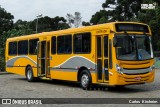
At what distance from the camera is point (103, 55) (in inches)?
649

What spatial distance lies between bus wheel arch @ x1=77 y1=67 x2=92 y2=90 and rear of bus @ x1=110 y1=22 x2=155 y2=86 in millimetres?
1602

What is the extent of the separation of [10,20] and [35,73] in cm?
8666

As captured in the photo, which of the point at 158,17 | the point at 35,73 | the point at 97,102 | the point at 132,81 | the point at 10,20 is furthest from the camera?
the point at 10,20

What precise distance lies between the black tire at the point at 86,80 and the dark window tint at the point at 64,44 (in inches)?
66.1

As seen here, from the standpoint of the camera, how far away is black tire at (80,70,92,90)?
17188 millimetres

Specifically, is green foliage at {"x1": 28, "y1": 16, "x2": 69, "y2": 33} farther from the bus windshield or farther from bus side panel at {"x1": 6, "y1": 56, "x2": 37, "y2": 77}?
the bus windshield

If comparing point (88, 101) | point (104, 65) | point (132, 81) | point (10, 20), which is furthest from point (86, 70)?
point (10, 20)

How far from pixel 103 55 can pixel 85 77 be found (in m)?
1.59

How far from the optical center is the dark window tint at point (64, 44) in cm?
1900

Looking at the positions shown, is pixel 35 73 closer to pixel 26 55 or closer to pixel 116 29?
pixel 26 55

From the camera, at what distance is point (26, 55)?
23.9 m

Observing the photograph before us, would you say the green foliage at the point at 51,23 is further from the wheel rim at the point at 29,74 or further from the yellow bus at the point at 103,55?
the yellow bus at the point at 103,55

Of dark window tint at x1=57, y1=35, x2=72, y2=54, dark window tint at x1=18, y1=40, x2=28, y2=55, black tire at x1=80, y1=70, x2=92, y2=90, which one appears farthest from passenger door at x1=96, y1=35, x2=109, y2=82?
dark window tint at x1=18, y1=40, x2=28, y2=55

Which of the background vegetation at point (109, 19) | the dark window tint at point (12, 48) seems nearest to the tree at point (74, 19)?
the background vegetation at point (109, 19)
